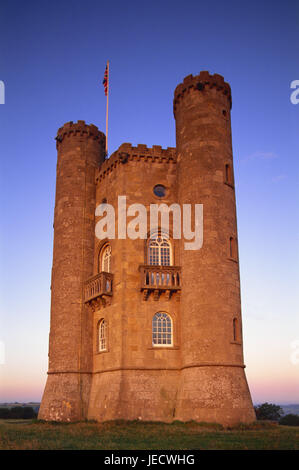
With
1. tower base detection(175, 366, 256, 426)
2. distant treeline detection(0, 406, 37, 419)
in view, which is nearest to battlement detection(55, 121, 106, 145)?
tower base detection(175, 366, 256, 426)

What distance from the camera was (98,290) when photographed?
30.2m

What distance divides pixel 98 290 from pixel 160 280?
435 centimetres

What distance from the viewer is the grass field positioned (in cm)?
1719

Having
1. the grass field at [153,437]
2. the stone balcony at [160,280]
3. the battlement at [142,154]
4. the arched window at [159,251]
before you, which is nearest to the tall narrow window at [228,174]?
the battlement at [142,154]

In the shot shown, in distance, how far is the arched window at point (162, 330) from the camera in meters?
28.2

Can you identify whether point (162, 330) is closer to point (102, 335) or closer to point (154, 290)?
point (154, 290)

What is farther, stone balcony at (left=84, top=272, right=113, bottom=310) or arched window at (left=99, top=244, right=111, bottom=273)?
arched window at (left=99, top=244, right=111, bottom=273)

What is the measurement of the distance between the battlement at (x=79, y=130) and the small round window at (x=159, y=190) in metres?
7.87

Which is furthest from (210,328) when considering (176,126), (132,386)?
(176,126)

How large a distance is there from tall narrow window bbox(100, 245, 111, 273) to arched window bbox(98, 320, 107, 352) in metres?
3.55

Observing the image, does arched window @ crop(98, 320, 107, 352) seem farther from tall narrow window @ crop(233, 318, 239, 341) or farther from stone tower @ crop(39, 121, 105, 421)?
tall narrow window @ crop(233, 318, 239, 341)

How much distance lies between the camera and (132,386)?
88.1 ft
